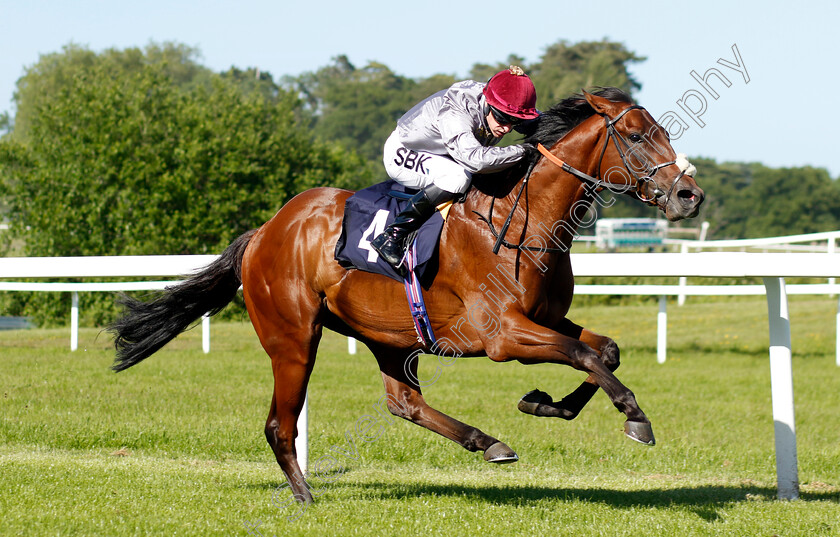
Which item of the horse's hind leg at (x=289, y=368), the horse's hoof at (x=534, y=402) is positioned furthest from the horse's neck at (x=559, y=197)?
the horse's hind leg at (x=289, y=368)

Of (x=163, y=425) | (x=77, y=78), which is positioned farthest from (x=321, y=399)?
(x=77, y=78)

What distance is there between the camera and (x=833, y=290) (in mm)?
9414

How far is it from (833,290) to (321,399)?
5.65 m

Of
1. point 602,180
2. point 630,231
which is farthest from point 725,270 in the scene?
point 630,231

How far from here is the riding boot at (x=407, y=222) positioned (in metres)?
4.15

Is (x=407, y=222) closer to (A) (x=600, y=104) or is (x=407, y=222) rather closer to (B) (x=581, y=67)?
(A) (x=600, y=104)

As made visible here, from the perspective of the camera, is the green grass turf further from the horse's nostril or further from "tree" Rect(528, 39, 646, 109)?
"tree" Rect(528, 39, 646, 109)

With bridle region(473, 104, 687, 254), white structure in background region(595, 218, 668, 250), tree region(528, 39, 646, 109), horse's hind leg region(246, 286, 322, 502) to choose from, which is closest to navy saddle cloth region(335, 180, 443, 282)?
bridle region(473, 104, 687, 254)

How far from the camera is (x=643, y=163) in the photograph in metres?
3.78

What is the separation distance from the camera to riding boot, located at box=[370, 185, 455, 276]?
415 cm

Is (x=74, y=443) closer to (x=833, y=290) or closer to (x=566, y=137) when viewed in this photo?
(x=566, y=137)

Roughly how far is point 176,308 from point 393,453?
179 centimetres

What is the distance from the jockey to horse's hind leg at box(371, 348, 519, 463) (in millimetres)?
802

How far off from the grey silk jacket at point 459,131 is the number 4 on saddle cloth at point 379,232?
29 cm
